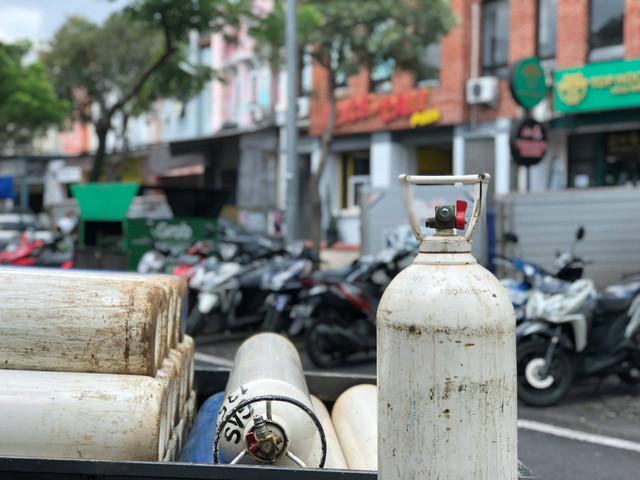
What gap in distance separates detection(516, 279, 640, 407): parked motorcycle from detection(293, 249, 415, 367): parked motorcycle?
183 centimetres

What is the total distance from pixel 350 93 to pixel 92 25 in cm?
1222

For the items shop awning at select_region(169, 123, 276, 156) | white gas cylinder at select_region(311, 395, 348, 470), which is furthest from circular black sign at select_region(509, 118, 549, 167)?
shop awning at select_region(169, 123, 276, 156)

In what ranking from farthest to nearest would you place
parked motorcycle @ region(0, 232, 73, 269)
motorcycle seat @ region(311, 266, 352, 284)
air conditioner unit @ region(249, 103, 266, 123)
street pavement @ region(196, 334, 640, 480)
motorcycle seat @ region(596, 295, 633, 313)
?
air conditioner unit @ region(249, 103, 266, 123)
parked motorcycle @ region(0, 232, 73, 269)
motorcycle seat @ region(311, 266, 352, 284)
motorcycle seat @ region(596, 295, 633, 313)
street pavement @ region(196, 334, 640, 480)

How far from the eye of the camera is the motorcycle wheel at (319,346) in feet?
26.5

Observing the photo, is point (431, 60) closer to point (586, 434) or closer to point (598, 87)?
point (598, 87)

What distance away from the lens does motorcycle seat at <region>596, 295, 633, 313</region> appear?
690 cm

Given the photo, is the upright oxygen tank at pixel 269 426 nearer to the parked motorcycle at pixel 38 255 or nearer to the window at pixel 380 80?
the parked motorcycle at pixel 38 255

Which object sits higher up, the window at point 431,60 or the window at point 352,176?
the window at point 431,60

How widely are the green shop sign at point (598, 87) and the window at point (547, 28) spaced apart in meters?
1.56

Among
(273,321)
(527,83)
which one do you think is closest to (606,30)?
(527,83)

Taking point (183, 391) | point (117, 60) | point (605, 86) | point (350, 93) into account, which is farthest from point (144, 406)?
point (117, 60)

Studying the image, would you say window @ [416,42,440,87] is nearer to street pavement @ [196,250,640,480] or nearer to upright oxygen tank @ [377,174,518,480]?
street pavement @ [196,250,640,480]

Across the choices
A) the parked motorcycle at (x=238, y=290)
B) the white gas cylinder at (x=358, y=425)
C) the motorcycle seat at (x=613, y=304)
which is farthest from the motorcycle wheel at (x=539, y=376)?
the white gas cylinder at (x=358, y=425)

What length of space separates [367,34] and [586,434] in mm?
13932
